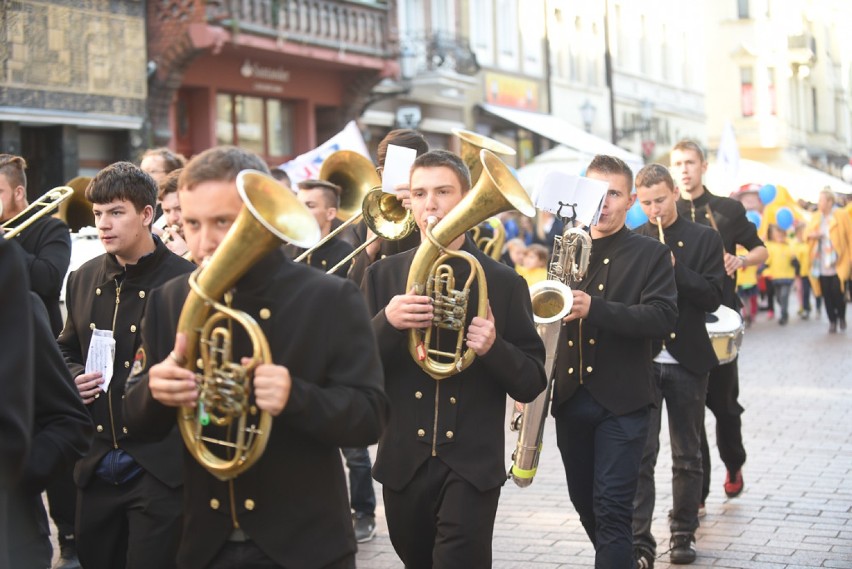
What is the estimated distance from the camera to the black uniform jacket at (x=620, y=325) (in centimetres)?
612

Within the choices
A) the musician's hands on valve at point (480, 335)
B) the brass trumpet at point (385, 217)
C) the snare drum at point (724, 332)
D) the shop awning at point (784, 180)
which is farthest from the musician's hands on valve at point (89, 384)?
the shop awning at point (784, 180)

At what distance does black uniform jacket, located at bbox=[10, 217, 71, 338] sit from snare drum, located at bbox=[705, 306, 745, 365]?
355 cm

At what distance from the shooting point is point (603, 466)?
6109 mm

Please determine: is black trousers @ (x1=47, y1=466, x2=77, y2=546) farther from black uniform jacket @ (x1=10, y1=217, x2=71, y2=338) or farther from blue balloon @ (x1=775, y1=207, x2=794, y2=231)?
blue balloon @ (x1=775, y1=207, x2=794, y2=231)

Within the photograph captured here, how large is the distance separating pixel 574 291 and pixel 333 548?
2.51m

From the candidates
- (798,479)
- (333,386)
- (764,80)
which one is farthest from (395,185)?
(764,80)

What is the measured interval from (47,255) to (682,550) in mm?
3690

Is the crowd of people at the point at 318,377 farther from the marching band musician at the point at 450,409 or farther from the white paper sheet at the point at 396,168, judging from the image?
the white paper sheet at the point at 396,168

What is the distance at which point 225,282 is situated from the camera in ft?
11.4

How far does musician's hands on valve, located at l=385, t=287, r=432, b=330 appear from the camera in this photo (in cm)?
471

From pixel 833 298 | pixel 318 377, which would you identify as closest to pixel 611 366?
pixel 318 377

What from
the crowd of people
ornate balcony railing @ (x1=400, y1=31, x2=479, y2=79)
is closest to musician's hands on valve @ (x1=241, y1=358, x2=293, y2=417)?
the crowd of people

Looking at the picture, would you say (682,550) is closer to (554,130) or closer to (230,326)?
(230,326)

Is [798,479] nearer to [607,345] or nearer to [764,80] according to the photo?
[607,345]
